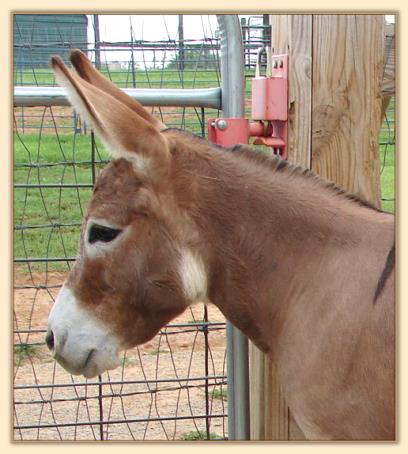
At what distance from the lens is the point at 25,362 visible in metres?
5.54

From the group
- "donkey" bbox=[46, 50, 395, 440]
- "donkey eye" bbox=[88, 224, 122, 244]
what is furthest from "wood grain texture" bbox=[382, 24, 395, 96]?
"donkey eye" bbox=[88, 224, 122, 244]

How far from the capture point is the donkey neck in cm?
244

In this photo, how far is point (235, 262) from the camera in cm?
249

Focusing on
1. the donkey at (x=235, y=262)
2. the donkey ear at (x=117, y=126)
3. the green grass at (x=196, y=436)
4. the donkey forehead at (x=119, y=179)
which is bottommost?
the green grass at (x=196, y=436)

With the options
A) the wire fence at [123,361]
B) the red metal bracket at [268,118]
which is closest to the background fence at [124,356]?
the wire fence at [123,361]

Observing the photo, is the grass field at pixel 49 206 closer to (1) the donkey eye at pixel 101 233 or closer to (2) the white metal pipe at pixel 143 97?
(2) the white metal pipe at pixel 143 97

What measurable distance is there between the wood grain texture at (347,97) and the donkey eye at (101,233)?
87 cm

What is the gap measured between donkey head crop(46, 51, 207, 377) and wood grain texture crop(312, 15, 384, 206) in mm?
703

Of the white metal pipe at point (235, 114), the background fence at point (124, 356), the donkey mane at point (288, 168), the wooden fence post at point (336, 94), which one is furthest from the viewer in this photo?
the background fence at point (124, 356)

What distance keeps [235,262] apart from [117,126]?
0.58 m

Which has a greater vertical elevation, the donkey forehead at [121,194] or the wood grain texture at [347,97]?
the wood grain texture at [347,97]

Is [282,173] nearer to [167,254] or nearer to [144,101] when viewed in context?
[167,254]

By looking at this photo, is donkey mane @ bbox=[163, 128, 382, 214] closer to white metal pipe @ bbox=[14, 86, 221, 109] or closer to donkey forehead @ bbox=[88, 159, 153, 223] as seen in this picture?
donkey forehead @ bbox=[88, 159, 153, 223]

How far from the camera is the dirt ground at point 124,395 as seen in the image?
3965 millimetres
